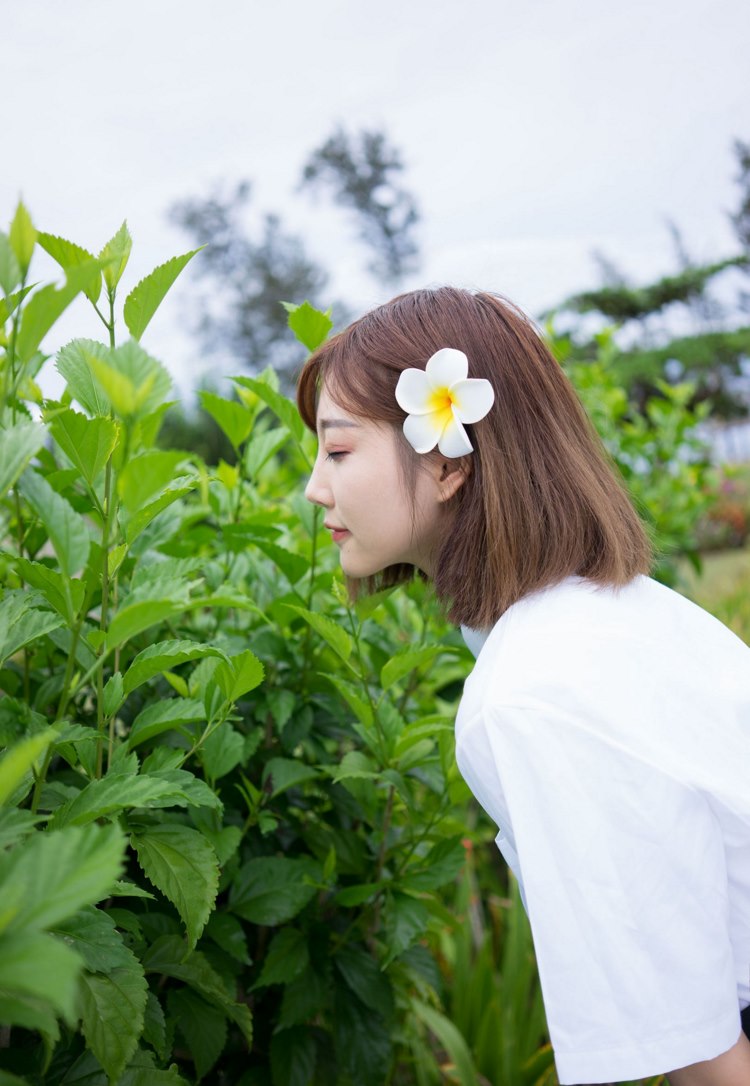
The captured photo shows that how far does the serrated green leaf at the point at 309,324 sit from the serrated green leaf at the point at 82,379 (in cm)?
43

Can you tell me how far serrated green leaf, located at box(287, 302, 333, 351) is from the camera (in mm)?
1420

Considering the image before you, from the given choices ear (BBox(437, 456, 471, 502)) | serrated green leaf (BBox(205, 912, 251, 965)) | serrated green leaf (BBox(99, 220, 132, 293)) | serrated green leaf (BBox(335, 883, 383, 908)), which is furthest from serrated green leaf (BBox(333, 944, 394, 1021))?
serrated green leaf (BBox(99, 220, 132, 293))

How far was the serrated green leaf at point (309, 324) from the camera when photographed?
4.66 feet

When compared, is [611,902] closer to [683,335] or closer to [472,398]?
[472,398]

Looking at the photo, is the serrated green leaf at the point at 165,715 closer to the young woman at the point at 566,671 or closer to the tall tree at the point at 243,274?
the young woman at the point at 566,671

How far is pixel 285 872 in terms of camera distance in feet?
4.37

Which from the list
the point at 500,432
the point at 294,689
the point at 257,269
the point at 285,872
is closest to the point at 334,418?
the point at 500,432

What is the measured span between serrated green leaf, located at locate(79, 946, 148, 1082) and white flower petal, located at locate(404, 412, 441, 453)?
27.6 inches

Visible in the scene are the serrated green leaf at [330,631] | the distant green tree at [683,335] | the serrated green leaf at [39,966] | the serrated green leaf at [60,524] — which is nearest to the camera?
the serrated green leaf at [39,966]

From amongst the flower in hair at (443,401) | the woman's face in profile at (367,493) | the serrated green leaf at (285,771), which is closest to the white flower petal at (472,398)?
the flower in hair at (443,401)

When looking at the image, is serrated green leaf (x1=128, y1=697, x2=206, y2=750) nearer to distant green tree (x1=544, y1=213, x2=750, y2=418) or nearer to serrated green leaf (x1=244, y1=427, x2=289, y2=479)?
serrated green leaf (x1=244, y1=427, x2=289, y2=479)

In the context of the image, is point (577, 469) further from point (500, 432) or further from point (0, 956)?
point (0, 956)

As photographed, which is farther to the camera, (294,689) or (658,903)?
(294,689)

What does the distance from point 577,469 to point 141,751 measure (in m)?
0.73
